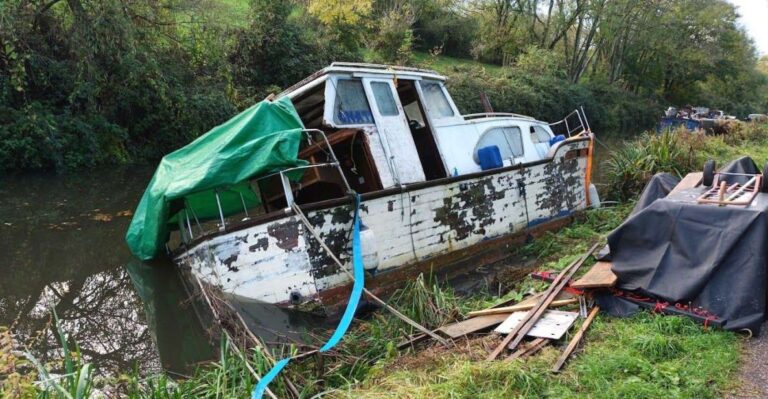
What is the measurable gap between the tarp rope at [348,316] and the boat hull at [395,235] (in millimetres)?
268

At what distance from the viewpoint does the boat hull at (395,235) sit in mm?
6000

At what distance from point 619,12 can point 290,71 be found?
82.6ft

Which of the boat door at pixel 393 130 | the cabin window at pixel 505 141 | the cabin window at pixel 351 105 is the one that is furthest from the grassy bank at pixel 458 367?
the cabin window at pixel 505 141

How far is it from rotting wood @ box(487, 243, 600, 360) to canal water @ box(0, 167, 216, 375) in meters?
3.31

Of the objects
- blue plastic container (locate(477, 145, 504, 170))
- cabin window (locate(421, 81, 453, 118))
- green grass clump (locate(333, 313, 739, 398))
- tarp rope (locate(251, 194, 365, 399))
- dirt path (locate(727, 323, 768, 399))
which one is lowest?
dirt path (locate(727, 323, 768, 399))

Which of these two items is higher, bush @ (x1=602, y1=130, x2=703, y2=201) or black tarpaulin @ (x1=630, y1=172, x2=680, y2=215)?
black tarpaulin @ (x1=630, y1=172, x2=680, y2=215)

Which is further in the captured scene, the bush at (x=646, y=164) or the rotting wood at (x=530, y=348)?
the bush at (x=646, y=164)

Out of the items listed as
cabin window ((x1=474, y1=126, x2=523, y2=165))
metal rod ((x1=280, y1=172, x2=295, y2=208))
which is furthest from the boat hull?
cabin window ((x1=474, y1=126, x2=523, y2=165))

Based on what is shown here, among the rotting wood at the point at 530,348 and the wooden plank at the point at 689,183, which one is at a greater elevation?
the wooden plank at the point at 689,183

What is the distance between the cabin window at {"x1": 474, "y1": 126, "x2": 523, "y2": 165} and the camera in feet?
30.1

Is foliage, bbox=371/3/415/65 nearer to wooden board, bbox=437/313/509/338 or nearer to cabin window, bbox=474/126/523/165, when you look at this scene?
cabin window, bbox=474/126/523/165

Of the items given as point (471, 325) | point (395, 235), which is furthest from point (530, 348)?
point (395, 235)

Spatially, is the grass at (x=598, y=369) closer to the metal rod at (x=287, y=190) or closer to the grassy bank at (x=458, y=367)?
the grassy bank at (x=458, y=367)

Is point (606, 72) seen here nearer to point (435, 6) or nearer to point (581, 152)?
point (435, 6)
